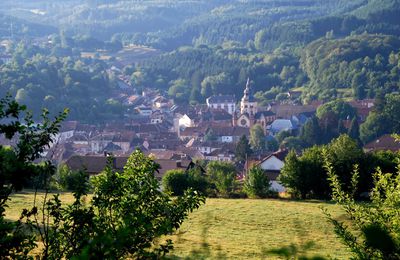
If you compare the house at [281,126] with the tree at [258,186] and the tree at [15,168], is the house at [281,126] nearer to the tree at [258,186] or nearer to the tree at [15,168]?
the tree at [258,186]

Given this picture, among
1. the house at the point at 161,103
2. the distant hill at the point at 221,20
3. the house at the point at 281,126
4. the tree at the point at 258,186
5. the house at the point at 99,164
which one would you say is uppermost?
the distant hill at the point at 221,20

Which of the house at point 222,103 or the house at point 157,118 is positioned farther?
the house at point 222,103

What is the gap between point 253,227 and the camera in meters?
17.7

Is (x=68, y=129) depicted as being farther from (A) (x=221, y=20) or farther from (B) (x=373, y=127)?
(A) (x=221, y=20)

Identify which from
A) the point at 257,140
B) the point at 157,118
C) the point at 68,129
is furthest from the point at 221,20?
the point at 257,140

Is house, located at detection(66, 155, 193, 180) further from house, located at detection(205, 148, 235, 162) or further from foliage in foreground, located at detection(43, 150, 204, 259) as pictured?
foliage in foreground, located at detection(43, 150, 204, 259)

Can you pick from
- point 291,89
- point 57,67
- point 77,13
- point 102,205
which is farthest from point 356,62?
point 77,13

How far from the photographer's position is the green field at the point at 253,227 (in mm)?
13953

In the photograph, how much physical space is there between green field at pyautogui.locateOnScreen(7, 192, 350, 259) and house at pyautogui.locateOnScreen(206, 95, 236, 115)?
64791mm

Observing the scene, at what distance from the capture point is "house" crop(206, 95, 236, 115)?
87.4 meters

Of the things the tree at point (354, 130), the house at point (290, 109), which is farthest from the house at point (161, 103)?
the tree at point (354, 130)

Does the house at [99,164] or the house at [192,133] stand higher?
the house at [99,164]

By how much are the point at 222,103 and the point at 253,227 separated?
7001cm

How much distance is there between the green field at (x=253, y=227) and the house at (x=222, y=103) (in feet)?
213
